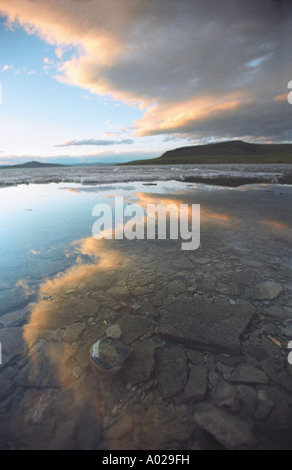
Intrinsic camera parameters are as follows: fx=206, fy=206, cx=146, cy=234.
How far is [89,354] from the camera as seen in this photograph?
320cm

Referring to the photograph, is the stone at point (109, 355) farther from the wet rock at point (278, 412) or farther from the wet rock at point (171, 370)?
the wet rock at point (278, 412)

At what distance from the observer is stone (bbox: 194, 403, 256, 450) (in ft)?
7.04

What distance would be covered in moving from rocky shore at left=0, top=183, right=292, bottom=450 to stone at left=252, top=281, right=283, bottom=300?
0.02 metres

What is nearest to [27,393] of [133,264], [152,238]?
[133,264]

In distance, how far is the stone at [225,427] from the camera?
2.15m

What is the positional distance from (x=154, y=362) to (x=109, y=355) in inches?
26.7

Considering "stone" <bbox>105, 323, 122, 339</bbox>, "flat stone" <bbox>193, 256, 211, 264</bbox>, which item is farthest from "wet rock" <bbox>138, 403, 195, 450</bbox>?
"flat stone" <bbox>193, 256, 211, 264</bbox>

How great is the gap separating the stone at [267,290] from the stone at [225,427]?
99.9 inches

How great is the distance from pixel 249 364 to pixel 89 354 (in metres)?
2.39

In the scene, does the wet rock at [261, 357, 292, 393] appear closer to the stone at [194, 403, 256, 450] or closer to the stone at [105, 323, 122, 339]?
the stone at [194, 403, 256, 450]

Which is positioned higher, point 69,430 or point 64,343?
point 64,343

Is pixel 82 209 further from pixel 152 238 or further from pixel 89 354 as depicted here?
pixel 89 354

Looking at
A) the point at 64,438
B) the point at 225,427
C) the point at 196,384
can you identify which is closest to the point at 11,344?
the point at 64,438
